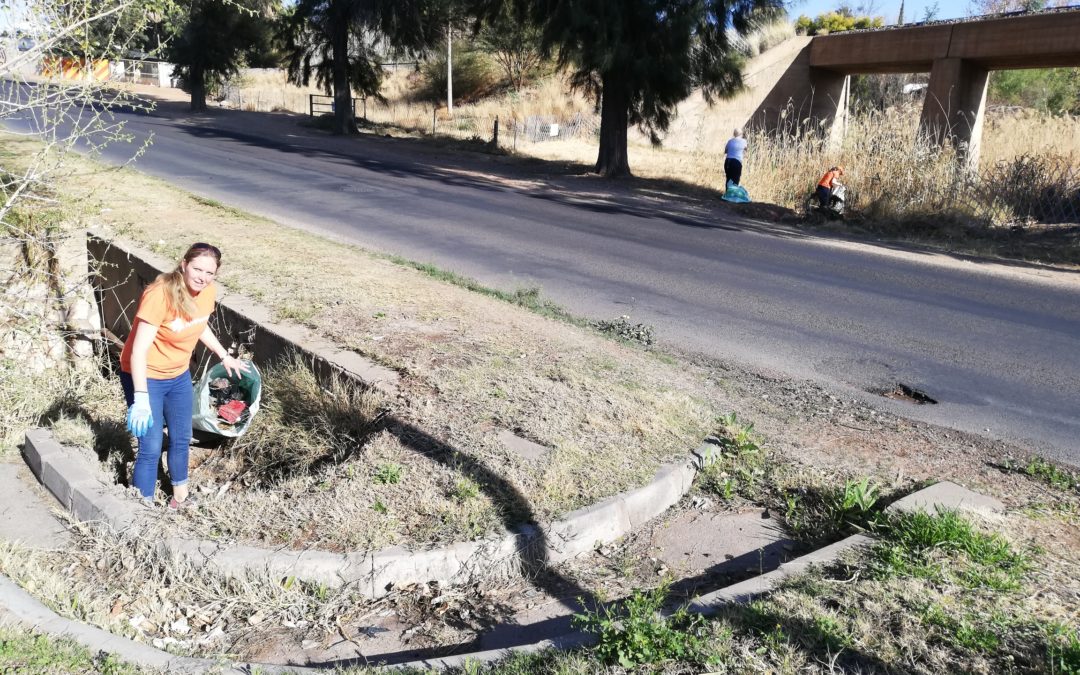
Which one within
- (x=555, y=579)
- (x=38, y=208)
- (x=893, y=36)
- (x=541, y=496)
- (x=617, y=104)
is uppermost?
(x=893, y=36)

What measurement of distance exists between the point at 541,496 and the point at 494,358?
1988 millimetres

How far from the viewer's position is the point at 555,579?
3887 millimetres

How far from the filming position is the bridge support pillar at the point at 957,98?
2142 cm

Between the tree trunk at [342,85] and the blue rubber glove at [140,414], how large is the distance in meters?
28.0

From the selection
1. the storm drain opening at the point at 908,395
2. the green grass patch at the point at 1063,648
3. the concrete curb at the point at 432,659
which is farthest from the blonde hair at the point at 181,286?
the storm drain opening at the point at 908,395

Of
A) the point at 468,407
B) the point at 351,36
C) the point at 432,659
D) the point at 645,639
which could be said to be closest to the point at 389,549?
the point at 432,659

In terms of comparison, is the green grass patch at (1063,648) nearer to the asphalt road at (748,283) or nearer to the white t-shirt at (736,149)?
the asphalt road at (748,283)

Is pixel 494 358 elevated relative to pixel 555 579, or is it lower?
elevated

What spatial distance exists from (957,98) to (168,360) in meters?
22.0

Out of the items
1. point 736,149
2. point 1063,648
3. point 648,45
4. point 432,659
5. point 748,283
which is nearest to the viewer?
point 1063,648

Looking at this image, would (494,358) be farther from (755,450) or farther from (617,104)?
(617,104)

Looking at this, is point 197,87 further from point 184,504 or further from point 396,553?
point 396,553

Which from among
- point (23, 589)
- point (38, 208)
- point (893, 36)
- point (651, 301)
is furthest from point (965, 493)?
point (893, 36)

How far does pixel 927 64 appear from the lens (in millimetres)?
23062
